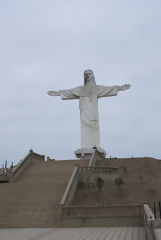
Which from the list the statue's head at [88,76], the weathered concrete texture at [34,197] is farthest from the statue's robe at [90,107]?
the weathered concrete texture at [34,197]

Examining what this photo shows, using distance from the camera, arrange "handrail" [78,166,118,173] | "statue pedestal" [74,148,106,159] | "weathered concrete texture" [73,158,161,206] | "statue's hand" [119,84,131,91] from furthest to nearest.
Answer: "statue's hand" [119,84,131,91], "statue pedestal" [74,148,106,159], "handrail" [78,166,118,173], "weathered concrete texture" [73,158,161,206]

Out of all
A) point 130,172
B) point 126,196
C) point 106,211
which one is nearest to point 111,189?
point 126,196

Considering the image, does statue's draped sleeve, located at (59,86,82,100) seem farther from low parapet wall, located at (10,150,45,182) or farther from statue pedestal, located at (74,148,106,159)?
low parapet wall, located at (10,150,45,182)

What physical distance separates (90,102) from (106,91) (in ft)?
6.62

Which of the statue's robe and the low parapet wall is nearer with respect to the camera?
the low parapet wall

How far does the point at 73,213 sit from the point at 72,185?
3.98 metres

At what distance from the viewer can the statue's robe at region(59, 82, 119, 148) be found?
33.6 meters

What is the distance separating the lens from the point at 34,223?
15.6 metres

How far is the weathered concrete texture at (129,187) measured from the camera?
2058 cm

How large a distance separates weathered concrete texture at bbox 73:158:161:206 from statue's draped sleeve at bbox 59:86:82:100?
10.4 metres

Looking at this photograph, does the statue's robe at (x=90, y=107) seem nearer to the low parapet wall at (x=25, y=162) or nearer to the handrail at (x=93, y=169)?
the low parapet wall at (x=25, y=162)

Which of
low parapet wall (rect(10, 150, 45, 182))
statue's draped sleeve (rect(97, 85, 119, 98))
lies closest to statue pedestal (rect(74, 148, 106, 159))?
low parapet wall (rect(10, 150, 45, 182))

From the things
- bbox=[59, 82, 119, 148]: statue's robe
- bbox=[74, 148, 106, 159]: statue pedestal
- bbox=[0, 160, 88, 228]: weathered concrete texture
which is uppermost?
bbox=[59, 82, 119, 148]: statue's robe

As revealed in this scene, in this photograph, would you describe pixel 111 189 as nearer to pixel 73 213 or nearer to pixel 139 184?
pixel 139 184
